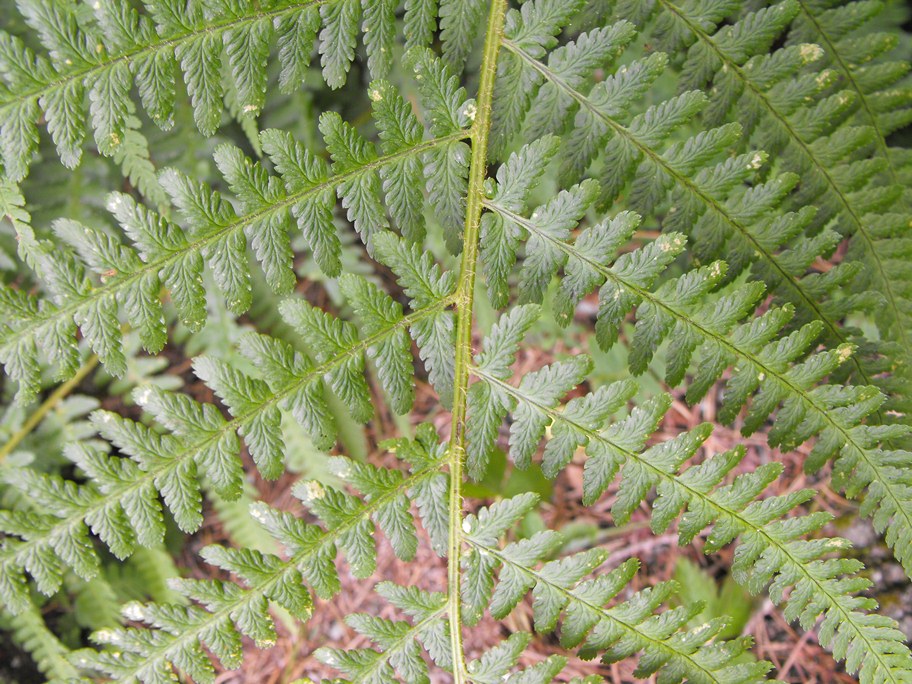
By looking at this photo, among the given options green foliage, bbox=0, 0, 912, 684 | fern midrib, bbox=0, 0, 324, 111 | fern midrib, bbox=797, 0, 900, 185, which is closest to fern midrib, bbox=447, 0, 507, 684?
green foliage, bbox=0, 0, 912, 684

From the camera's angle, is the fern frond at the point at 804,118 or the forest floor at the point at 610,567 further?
the forest floor at the point at 610,567

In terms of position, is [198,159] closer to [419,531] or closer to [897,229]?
[419,531]

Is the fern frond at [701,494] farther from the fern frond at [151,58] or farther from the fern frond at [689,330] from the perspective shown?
the fern frond at [151,58]

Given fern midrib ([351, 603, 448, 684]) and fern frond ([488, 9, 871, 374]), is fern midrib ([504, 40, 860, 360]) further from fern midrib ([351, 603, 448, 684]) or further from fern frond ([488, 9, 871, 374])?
fern midrib ([351, 603, 448, 684])

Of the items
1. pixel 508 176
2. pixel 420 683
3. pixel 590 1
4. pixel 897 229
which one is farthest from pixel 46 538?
pixel 897 229

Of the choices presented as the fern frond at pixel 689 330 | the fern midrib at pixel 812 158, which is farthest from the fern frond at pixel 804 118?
the fern frond at pixel 689 330

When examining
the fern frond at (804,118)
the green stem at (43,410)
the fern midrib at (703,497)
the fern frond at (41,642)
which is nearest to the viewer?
the fern midrib at (703,497)

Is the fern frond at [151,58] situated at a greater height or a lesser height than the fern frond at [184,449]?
greater

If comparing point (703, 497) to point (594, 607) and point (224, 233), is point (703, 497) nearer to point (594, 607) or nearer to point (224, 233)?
point (594, 607)
